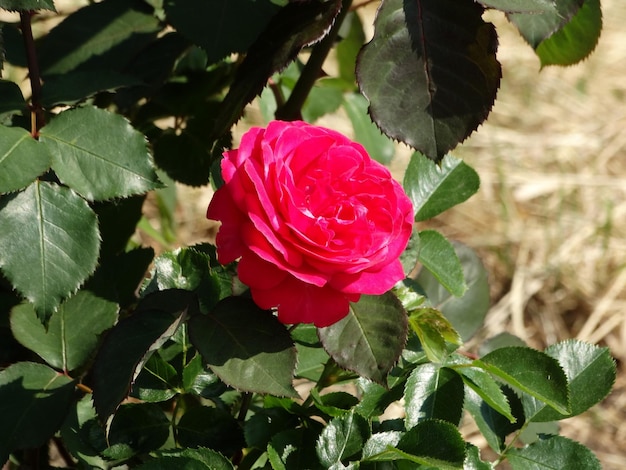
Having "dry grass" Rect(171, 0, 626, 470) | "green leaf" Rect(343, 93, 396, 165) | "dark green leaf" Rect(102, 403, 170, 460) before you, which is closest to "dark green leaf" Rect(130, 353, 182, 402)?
"dark green leaf" Rect(102, 403, 170, 460)

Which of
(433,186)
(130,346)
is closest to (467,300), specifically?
(433,186)

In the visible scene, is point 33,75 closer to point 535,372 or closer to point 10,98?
point 10,98

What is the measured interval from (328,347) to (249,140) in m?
0.18

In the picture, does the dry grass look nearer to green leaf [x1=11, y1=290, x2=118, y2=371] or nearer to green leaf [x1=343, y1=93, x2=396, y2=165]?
green leaf [x1=343, y1=93, x2=396, y2=165]

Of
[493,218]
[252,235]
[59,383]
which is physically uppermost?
[252,235]

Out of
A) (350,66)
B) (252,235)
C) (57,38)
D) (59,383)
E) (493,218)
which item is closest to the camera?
(252,235)

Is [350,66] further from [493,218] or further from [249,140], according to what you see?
[493,218]

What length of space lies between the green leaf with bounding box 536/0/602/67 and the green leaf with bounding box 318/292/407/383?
0.37 metres

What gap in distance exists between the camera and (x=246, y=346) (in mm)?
735

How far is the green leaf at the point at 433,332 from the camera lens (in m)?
0.81

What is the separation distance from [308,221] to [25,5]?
30cm

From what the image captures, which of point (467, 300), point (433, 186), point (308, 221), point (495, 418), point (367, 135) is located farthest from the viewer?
point (367, 135)

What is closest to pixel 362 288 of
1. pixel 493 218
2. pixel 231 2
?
pixel 231 2

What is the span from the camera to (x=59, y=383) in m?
0.90
